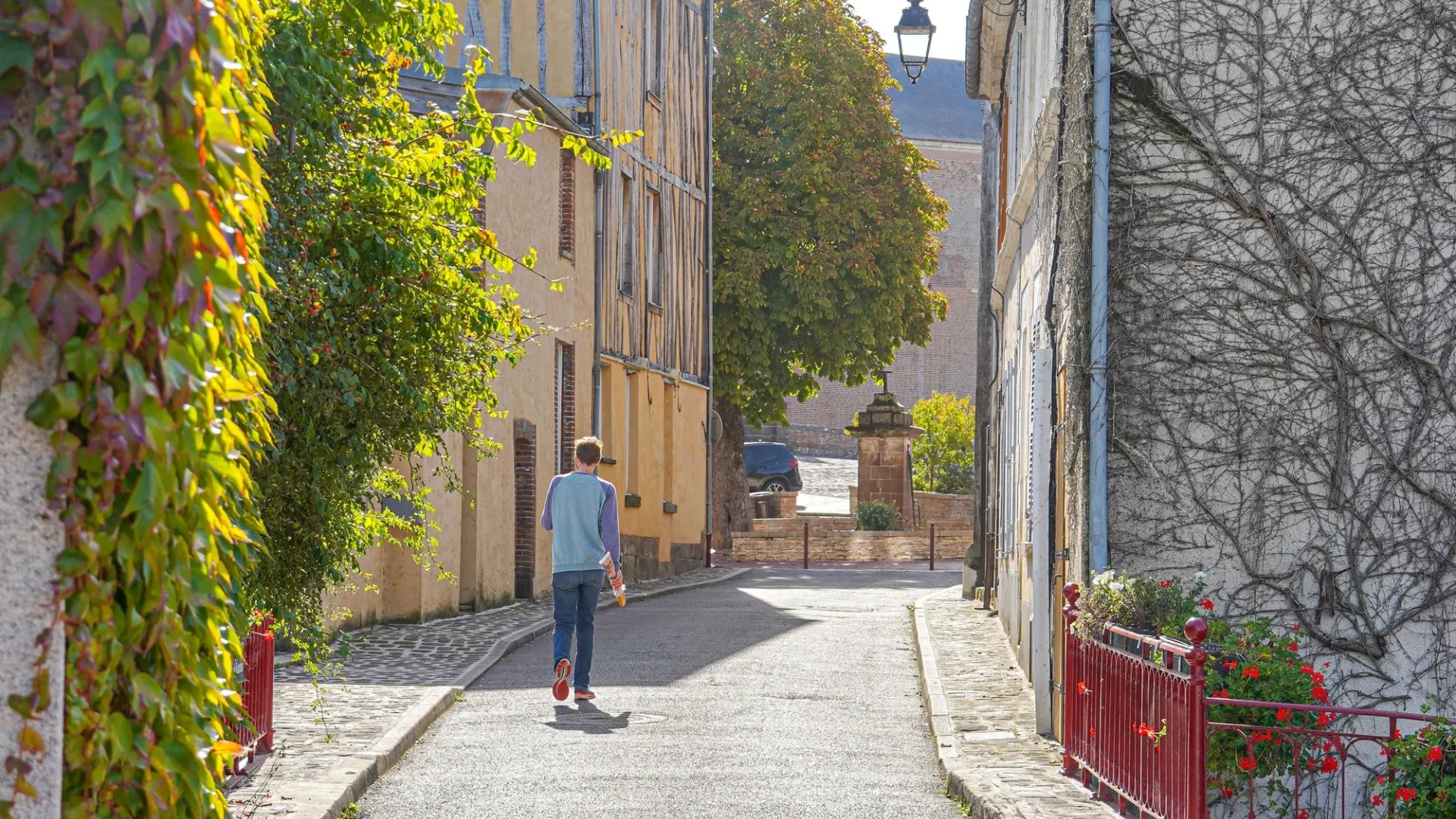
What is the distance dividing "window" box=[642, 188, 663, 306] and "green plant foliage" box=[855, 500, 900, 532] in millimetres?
10972

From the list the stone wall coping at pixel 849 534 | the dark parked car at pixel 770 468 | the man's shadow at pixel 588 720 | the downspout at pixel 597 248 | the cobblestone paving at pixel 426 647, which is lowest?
the man's shadow at pixel 588 720

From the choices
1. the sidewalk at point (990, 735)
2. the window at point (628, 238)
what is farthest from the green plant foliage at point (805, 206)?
the sidewalk at point (990, 735)

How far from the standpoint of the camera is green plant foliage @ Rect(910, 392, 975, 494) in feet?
146

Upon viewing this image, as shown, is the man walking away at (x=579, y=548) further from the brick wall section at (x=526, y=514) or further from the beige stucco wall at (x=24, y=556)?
the brick wall section at (x=526, y=514)

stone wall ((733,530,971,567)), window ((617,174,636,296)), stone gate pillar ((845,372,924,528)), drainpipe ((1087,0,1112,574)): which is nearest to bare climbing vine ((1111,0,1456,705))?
drainpipe ((1087,0,1112,574))

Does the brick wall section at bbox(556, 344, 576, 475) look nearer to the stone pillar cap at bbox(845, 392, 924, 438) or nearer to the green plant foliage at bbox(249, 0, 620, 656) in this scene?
the green plant foliage at bbox(249, 0, 620, 656)

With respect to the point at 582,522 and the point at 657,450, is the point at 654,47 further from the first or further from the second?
the point at 582,522

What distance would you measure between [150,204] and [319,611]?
4965 mm

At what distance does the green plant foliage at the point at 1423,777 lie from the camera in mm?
7230

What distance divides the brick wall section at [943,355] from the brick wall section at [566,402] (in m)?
44.9

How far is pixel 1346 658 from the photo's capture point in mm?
9297

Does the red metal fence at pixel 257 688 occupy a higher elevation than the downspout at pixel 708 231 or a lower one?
lower

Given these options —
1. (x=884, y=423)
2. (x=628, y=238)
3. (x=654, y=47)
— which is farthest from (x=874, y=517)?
(x=654, y=47)

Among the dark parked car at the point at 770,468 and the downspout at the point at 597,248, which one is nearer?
the downspout at the point at 597,248
